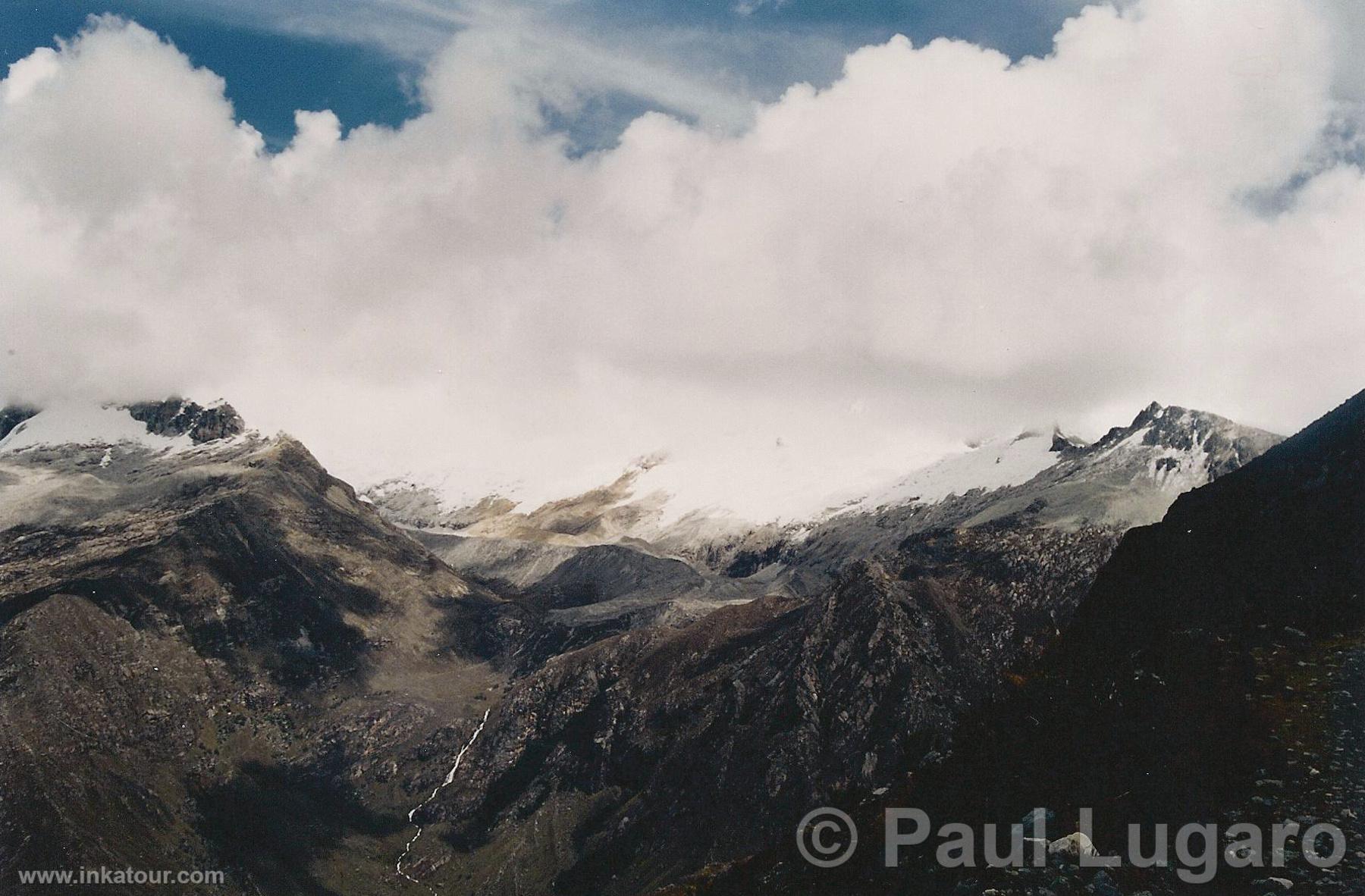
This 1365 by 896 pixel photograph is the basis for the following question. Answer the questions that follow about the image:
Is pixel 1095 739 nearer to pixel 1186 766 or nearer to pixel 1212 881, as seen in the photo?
pixel 1186 766

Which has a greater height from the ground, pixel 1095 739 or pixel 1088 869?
pixel 1095 739

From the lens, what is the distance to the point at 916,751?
58.3 meters

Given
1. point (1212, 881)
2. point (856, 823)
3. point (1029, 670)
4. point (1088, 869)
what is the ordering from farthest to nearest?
1. point (1029, 670)
2. point (856, 823)
3. point (1088, 869)
4. point (1212, 881)

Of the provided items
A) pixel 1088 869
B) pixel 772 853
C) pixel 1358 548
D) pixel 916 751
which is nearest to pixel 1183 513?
pixel 1358 548

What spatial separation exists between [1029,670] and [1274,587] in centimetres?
1332

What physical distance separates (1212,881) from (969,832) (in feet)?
34.2

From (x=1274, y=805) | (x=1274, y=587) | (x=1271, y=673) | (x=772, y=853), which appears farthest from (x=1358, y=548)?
(x=772, y=853)

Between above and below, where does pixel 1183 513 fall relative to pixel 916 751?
above

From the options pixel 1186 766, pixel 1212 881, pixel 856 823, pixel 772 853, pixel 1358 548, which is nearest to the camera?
pixel 1212 881

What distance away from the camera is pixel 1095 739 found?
38.3m

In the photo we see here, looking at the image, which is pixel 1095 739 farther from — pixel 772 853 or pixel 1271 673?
pixel 772 853

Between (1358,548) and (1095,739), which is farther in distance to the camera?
(1358,548)

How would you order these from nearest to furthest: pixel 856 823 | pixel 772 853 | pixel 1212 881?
pixel 1212 881 < pixel 856 823 < pixel 772 853

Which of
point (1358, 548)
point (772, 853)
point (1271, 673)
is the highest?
point (1358, 548)
